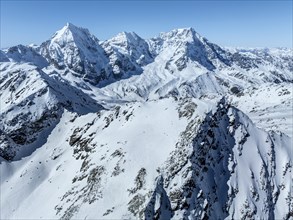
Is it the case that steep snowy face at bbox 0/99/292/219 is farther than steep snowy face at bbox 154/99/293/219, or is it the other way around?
steep snowy face at bbox 154/99/293/219

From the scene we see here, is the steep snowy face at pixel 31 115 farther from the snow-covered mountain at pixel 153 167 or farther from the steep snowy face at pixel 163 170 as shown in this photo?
the steep snowy face at pixel 163 170

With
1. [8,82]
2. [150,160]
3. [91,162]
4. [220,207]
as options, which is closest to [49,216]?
[91,162]

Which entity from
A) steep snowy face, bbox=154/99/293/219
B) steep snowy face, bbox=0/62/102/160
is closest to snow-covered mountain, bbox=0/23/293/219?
steep snowy face, bbox=154/99/293/219

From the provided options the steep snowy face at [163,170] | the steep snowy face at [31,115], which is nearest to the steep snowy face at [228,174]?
the steep snowy face at [163,170]

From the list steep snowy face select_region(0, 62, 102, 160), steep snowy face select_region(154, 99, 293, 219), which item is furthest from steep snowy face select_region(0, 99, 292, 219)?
steep snowy face select_region(0, 62, 102, 160)

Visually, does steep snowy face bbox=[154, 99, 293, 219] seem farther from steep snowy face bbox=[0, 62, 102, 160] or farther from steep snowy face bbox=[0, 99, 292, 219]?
steep snowy face bbox=[0, 62, 102, 160]

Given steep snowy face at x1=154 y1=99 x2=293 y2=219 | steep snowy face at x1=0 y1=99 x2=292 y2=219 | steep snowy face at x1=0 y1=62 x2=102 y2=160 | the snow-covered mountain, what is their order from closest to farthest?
steep snowy face at x1=0 y1=99 x2=292 y2=219
the snow-covered mountain
steep snowy face at x1=154 y1=99 x2=293 y2=219
steep snowy face at x1=0 y1=62 x2=102 y2=160

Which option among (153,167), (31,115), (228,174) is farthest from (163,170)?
(31,115)

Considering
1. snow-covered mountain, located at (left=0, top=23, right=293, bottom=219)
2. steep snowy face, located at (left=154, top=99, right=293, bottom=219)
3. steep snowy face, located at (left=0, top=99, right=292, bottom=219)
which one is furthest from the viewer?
steep snowy face, located at (left=154, top=99, right=293, bottom=219)

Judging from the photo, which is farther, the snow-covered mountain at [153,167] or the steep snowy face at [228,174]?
the steep snowy face at [228,174]

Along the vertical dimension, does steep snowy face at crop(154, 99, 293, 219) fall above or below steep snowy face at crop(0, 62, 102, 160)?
below

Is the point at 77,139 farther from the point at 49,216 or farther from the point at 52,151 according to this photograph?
the point at 49,216

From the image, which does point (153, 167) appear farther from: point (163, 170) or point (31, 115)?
point (31, 115)

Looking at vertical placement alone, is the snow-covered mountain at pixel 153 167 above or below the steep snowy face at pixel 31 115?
below
